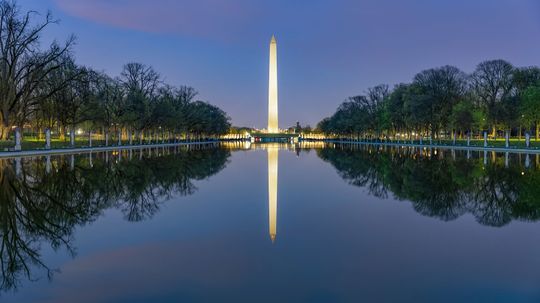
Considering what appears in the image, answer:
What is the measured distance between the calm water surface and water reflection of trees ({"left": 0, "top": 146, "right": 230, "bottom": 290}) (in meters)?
0.05

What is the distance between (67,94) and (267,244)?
162 feet

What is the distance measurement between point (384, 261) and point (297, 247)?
171cm

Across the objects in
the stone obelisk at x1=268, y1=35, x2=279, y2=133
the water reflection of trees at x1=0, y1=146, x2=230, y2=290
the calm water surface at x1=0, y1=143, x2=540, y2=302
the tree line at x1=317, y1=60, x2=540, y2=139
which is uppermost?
the stone obelisk at x1=268, y1=35, x2=279, y2=133

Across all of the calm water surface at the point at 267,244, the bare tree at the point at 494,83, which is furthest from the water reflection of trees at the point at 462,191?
the bare tree at the point at 494,83

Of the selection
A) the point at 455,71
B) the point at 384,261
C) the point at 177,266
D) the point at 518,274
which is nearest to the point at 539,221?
the point at 518,274

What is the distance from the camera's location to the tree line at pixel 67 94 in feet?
135

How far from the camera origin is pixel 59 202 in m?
13.5

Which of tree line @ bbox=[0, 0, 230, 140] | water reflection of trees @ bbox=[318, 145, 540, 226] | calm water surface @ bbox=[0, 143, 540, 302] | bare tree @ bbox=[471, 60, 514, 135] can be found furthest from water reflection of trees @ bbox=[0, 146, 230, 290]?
bare tree @ bbox=[471, 60, 514, 135]

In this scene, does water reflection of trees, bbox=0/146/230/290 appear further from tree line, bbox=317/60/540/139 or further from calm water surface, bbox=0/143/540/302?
tree line, bbox=317/60/540/139

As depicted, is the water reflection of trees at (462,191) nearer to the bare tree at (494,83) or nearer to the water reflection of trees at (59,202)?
the water reflection of trees at (59,202)

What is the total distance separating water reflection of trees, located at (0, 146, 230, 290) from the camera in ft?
27.4

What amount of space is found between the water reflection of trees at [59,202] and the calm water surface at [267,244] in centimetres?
5

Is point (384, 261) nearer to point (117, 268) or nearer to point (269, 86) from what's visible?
point (117, 268)

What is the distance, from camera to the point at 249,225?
1097 centimetres
